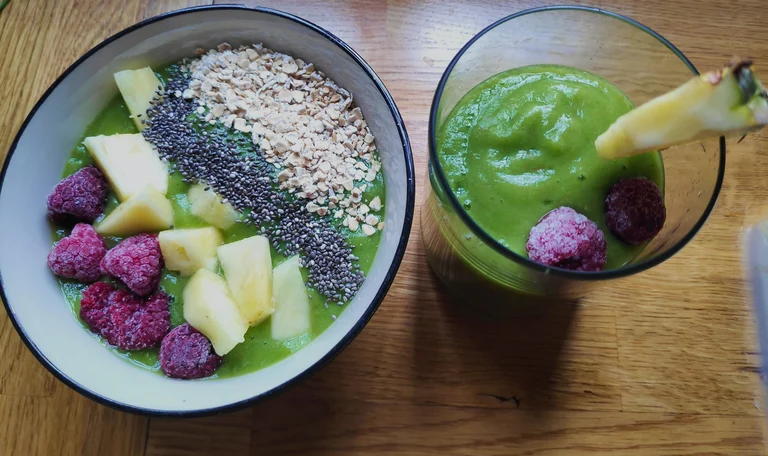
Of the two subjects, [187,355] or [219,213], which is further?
[219,213]

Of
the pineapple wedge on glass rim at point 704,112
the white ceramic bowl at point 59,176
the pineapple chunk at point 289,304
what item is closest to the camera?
the pineapple wedge on glass rim at point 704,112

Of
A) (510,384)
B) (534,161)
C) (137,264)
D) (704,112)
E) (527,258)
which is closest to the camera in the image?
(704,112)

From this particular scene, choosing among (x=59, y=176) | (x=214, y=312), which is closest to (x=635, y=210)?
(x=214, y=312)

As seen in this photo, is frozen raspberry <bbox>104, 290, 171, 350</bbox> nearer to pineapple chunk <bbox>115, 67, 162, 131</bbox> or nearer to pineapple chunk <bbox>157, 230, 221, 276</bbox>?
pineapple chunk <bbox>157, 230, 221, 276</bbox>

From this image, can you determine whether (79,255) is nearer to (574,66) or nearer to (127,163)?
(127,163)

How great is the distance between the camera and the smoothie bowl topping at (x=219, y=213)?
Result: 47.4 inches

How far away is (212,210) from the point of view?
50.1 inches

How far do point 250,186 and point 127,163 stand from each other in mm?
265

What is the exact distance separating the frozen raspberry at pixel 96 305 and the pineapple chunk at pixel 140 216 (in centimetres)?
12

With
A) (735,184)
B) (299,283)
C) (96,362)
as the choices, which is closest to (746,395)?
(735,184)

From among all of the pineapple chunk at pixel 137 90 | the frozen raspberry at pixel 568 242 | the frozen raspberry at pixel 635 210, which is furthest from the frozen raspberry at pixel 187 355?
the frozen raspberry at pixel 635 210

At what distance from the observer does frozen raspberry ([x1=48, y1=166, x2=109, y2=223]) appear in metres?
1.24

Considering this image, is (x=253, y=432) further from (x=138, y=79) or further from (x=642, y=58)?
(x=642, y=58)

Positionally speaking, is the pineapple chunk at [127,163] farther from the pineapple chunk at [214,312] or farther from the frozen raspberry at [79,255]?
the pineapple chunk at [214,312]
